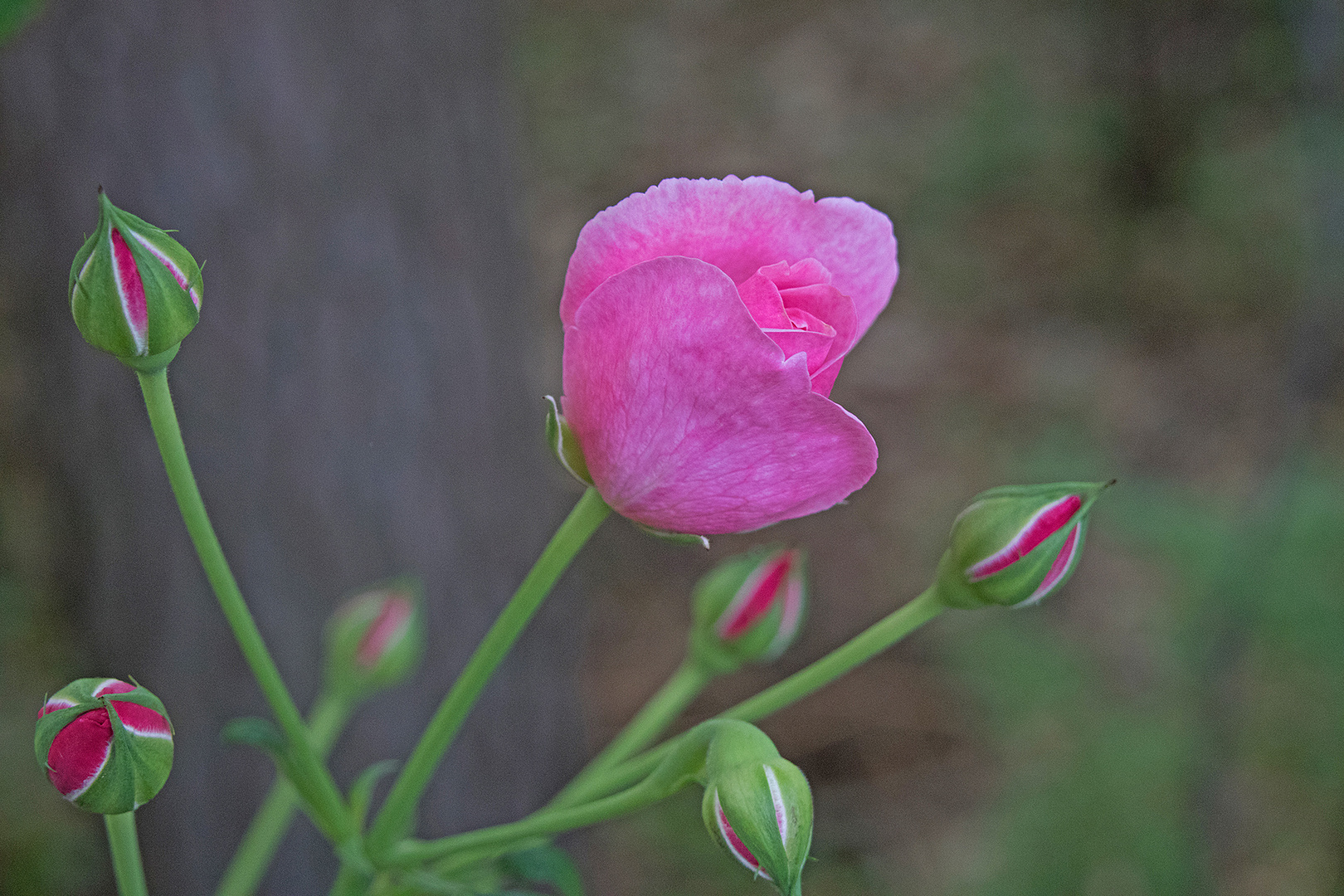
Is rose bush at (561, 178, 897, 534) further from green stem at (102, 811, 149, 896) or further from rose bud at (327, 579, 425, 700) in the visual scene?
rose bud at (327, 579, 425, 700)

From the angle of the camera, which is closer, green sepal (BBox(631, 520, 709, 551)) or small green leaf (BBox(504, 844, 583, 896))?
green sepal (BBox(631, 520, 709, 551))

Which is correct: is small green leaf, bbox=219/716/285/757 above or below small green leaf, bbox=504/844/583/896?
above

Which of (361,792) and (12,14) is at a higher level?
(12,14)

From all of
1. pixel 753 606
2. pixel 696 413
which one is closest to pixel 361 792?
pixel 753 606

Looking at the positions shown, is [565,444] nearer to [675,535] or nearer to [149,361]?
[675,535]

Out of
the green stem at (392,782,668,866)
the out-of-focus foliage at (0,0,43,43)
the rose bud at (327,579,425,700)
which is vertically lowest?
the rose bud at (327,579,425,700)

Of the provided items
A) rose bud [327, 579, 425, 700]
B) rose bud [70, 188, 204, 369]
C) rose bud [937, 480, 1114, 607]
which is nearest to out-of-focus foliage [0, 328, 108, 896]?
rose bud [327, 579, 425, 700]

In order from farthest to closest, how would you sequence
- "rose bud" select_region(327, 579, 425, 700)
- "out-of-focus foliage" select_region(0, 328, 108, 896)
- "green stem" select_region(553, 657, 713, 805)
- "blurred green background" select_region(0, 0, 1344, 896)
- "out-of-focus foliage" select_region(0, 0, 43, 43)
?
"blurred green background" select_region(0, 0, 1344, 896)
"out-of-focus foliage" select_region(0, 328, 108, 896)
"rose bud" select_region(327, 579, 425, 700)
"green stem" select_region(553, 657, 713, 805)
"out-of-focus foliage" select_region(0, 0, 43, 43)
